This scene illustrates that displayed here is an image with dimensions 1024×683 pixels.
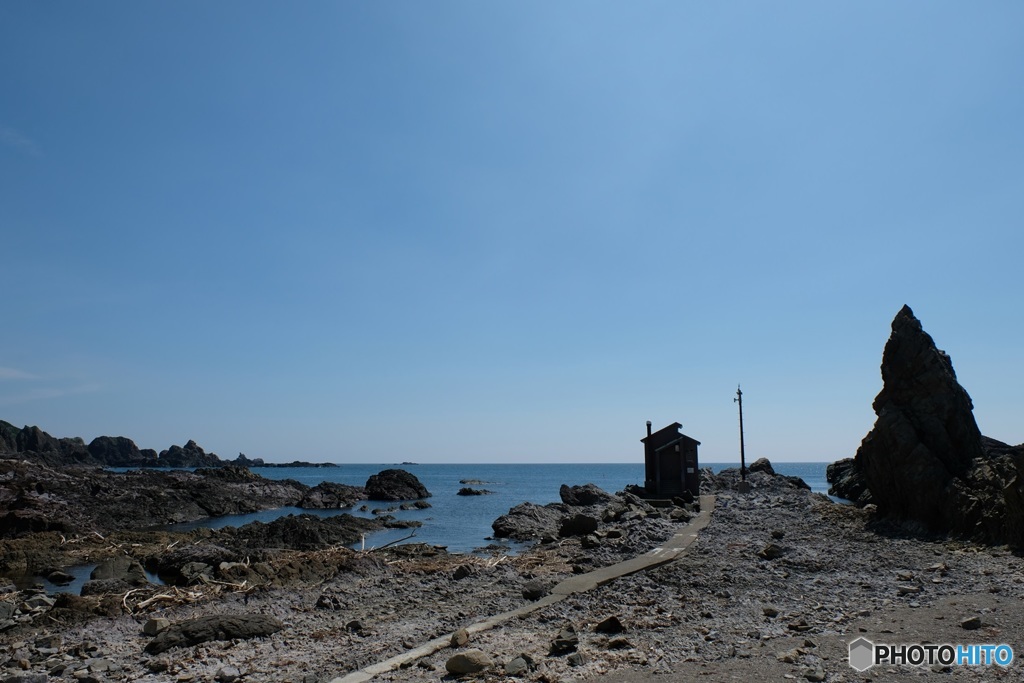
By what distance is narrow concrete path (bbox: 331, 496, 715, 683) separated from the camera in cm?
1072

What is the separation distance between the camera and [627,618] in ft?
42.9

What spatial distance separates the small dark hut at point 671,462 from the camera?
139 feet

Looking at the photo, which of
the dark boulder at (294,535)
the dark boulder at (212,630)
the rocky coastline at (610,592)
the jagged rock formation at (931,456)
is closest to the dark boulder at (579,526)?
the rocky coastline at (610,592)

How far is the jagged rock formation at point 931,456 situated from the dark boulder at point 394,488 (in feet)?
188

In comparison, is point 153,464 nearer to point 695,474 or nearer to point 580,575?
point 695,474

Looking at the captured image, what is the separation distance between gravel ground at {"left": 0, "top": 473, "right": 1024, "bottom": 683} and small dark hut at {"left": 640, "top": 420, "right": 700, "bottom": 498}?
1974cm

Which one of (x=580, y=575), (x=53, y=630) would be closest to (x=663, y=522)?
(x=580, y=575)

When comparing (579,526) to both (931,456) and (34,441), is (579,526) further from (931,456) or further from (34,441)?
(34,441)

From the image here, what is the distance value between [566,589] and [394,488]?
64.5m

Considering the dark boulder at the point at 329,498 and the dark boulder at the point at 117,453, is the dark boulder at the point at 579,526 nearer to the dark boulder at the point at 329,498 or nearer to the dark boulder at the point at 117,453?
the dark boulder at the point at 329,498

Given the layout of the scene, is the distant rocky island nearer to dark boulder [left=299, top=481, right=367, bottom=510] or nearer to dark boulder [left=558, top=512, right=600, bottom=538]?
dark boulder [left=299, top=481, right=367, bottom=510]

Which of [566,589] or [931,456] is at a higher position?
[931,456]

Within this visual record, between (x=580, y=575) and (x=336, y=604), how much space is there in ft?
21.6

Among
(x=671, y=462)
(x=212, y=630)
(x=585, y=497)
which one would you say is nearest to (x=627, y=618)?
(x=212, y=630)
